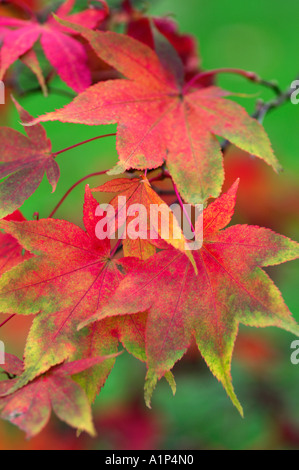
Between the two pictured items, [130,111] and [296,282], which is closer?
[130,111]

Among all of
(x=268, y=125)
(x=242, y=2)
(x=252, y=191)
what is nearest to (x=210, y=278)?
(x=252, y=191)

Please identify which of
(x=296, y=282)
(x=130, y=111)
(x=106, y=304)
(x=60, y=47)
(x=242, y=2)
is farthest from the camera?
(x=242, y=2)

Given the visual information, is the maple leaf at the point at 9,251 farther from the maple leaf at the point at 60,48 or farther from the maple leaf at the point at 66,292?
the maple leaf at the point at 60,48

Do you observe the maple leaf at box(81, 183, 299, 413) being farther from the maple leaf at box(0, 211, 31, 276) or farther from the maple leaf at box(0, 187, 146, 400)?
the maple leaf at box(0, 211, 31, 276)

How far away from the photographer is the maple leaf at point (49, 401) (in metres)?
0.45

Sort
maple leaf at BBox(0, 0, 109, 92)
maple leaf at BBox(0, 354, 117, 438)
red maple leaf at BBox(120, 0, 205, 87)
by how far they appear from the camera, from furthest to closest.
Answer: red maple leaf at BBox(120, 0, 205, 87) → maple leaf at BBox(0, 0, 109, 92) → maple leaf at BBox(0, 354, 117, 438)

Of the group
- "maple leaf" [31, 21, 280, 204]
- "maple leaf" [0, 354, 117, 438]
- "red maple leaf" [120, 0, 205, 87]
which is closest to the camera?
"maple leaf" [0, 354, 117, 438]

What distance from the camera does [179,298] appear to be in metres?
0.54

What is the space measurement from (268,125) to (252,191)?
0.88 meters

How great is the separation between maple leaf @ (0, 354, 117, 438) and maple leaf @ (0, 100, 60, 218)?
205 millimetres

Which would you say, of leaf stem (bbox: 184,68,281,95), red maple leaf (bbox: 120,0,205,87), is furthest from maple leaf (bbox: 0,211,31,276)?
red maple leaf (bbox: 120,0,205,87)

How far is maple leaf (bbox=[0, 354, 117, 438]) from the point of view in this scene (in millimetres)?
450

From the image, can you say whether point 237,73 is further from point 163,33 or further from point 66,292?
point 66,292

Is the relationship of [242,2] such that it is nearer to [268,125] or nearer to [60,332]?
[268,125]
